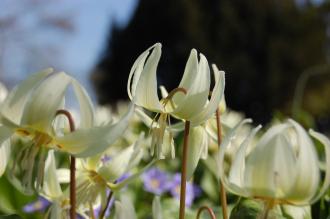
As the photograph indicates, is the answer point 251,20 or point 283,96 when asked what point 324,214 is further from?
point 251,20

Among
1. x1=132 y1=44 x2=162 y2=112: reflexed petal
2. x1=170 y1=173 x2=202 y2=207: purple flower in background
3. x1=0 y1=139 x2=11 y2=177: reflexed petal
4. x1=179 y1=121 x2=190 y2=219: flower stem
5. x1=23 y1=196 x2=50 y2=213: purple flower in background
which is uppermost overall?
x1=132 y1=44 x2=162 y2=112: reflexed petal

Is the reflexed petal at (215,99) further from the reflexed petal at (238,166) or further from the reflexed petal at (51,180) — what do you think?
the reflexed petal at (51,180)

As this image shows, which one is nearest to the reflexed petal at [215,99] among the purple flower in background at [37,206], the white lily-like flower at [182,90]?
the white lily-like flower at [182,90]

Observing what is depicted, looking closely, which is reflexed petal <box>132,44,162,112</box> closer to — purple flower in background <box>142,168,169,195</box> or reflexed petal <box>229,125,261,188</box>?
reflexed petal <box>229,125,261,188</box>

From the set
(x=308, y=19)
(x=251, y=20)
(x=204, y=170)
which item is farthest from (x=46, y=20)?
(x=204, y=170)

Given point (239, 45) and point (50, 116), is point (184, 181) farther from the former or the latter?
point (239, 45)

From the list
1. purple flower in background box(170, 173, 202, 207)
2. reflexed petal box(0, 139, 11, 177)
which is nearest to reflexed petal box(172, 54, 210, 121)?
reflexed petal box(0, 139, 11, 177)
